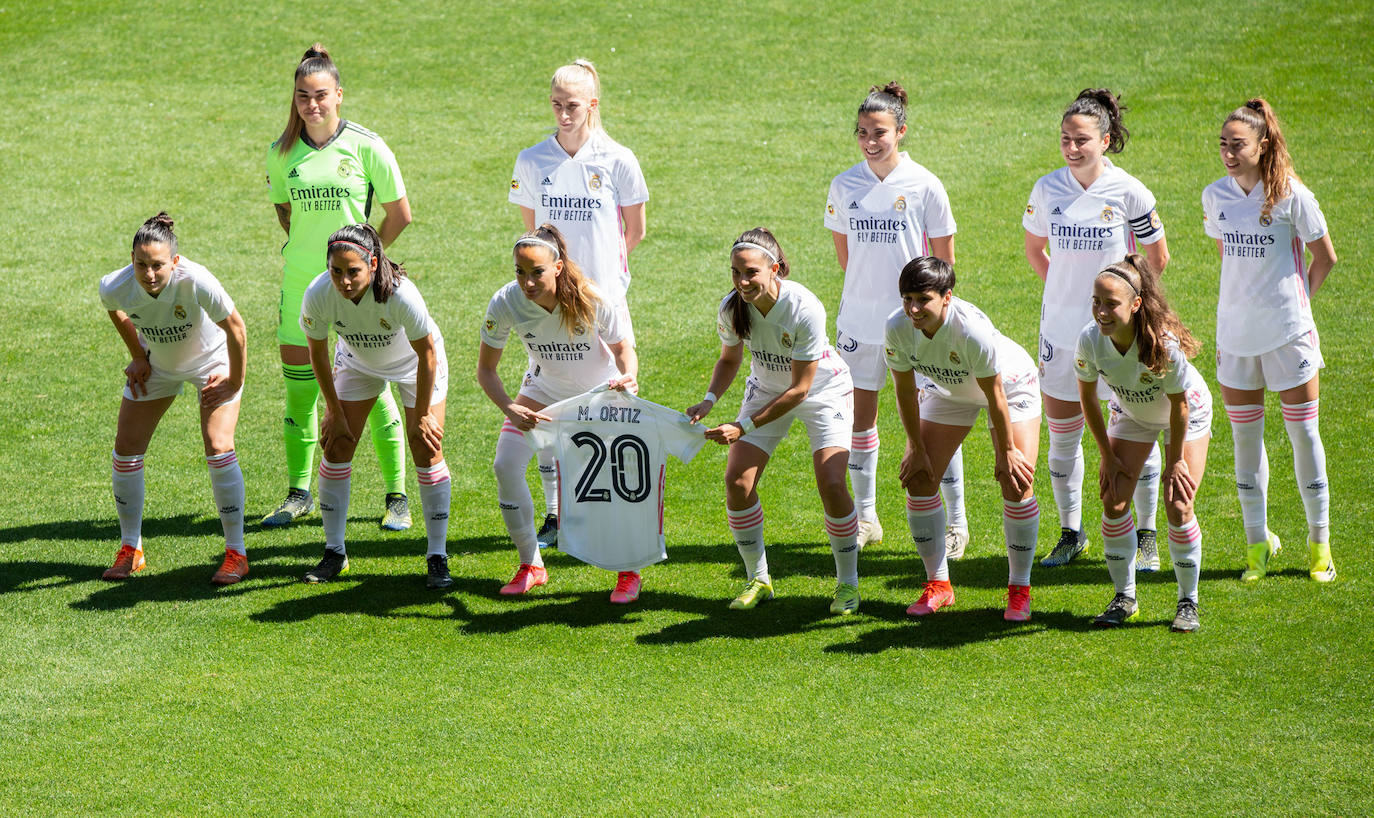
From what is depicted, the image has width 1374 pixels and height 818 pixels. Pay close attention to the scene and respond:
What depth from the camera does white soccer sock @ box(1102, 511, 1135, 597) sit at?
262 inches

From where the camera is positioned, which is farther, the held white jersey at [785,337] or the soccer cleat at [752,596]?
the soccer cleat at [752,596]

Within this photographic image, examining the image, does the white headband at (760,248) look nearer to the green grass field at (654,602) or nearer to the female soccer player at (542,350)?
the female soccer player at (542,350)

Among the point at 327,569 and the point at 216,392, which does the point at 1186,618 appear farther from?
the point at 216,392

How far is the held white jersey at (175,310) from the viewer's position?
7.41 m

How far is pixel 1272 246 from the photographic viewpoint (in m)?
7.27

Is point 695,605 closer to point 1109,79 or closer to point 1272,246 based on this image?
point 1272,246

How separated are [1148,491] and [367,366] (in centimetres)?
441

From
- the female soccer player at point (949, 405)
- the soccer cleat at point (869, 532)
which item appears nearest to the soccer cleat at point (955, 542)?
the soccer cleat at point (869, 532)

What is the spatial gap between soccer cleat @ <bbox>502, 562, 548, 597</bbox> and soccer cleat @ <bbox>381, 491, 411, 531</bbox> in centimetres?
130

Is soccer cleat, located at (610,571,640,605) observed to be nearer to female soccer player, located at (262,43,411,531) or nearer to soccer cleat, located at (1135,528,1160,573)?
female soccer player, located at (262,43,411,531)

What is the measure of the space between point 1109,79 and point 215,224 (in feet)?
38.0

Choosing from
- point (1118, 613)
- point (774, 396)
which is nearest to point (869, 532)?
point (774, 396)

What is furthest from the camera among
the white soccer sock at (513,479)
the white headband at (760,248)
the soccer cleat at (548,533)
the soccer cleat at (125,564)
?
the soccer cleat at (548,533)

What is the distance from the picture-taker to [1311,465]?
7359 mm
